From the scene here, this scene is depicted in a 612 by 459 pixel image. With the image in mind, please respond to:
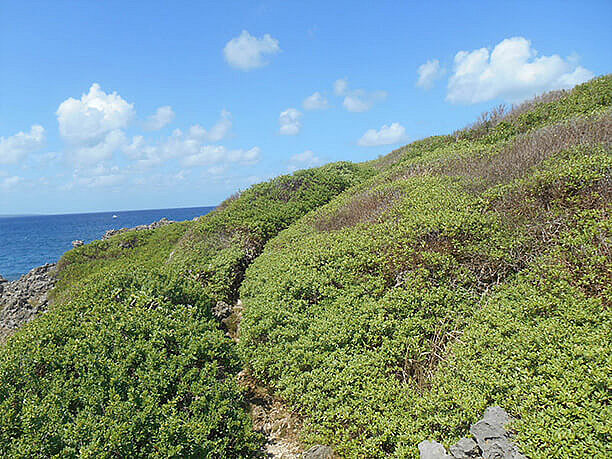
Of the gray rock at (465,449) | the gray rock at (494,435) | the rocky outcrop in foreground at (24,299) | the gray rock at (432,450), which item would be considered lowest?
the rocky outcrop in foreground at (24,299)

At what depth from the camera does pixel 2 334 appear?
13852 mm

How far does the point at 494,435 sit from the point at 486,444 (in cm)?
13

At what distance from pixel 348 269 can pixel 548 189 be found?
4098mm

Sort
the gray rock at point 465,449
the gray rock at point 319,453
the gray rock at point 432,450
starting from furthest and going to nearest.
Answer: the gray rock at point 319,453, the gray rock at point 432,450, the gray rock at point 465,449

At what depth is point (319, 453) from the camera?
177 inches

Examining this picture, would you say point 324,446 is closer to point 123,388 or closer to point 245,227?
point 123,388

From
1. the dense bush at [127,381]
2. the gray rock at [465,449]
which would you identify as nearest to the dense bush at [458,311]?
the gray rock at [465,449]

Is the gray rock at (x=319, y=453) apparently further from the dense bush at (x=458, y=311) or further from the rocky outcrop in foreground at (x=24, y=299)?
the rocky outcrop in foreground at (x=24, y=299)

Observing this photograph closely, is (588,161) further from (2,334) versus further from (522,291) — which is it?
(2,334)

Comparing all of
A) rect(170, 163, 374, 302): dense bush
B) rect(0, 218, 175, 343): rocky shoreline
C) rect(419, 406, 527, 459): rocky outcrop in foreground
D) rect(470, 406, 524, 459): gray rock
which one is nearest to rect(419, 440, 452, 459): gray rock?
rect(419, 406, 527, 459): rocky outcrop in foreground

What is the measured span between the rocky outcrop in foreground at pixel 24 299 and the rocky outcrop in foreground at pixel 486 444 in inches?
588

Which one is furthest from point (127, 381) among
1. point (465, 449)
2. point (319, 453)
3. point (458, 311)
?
point (458, 311)

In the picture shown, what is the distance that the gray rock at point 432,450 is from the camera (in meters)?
3.65

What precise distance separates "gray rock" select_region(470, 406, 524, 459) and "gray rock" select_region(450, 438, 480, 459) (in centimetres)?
6
